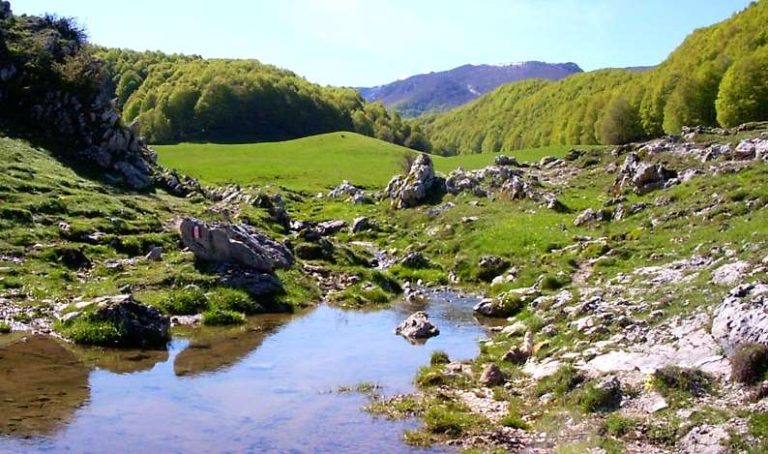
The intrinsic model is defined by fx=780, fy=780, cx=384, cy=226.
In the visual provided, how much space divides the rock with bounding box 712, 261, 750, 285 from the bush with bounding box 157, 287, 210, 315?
747 inches

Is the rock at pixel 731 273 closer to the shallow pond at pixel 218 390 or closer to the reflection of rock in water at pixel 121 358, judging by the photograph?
the shallow pond at pixel 218 390

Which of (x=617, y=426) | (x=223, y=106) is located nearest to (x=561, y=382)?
(x=617, y=426)

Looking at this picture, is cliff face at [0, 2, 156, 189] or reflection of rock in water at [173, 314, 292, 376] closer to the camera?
reflection of rock in water at [173, 314, 292, 376]

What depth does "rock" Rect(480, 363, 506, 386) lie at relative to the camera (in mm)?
22500

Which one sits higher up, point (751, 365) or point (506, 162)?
point (506, 162)

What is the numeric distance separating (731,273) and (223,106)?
500 ft

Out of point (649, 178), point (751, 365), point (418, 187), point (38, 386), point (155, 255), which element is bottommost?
point (38, 386)

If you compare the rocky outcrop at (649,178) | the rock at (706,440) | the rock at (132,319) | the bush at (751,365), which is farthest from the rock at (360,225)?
the rock at (706,440)

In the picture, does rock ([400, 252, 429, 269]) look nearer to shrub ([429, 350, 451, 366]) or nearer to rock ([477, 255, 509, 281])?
rock ([477, 255, 509, 281])

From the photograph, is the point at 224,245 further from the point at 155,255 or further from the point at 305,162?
the point at 305,162

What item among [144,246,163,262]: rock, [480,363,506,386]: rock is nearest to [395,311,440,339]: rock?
[480,363,506,386]: rock

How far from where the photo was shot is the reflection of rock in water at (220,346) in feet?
79.9

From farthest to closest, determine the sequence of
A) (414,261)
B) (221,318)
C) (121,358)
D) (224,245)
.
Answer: (414,261) → (224,245) → (221,318) → (121,358)

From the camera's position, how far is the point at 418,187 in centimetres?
6731
